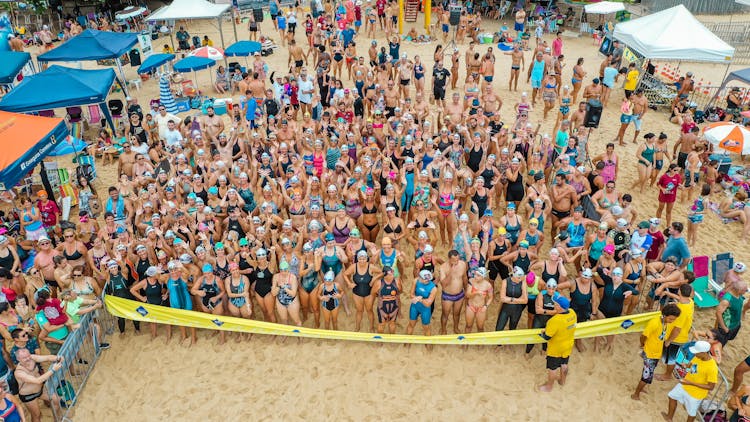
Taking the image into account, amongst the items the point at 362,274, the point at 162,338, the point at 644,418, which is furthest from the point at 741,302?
the point at 162,338

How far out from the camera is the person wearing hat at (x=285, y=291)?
23.9ft

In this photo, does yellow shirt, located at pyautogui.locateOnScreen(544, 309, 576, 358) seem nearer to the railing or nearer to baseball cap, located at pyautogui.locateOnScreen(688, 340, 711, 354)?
baseball cap, located at pyautogui.locateOnScreen(688, 340, 711, 354)

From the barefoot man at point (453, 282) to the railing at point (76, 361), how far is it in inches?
198

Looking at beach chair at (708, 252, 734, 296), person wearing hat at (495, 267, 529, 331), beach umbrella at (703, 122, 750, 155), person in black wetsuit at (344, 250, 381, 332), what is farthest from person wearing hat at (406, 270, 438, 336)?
beach umbrella at (703, 122, 750, 155)

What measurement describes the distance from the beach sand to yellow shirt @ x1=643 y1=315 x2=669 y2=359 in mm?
773

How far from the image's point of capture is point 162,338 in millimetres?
7785

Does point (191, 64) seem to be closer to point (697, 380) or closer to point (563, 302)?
point (563, 302)

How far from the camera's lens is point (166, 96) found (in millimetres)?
15172

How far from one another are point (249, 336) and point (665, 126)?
507 inches

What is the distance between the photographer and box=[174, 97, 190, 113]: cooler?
1583 centimetres

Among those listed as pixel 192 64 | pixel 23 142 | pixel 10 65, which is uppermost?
pixel 10 65

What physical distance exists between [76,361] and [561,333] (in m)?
6.42

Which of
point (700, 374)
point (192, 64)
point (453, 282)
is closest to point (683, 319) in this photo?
point (700, 374)

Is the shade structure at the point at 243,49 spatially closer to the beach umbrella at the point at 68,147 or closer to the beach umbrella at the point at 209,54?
the beach umbrella at the point at 209,54
